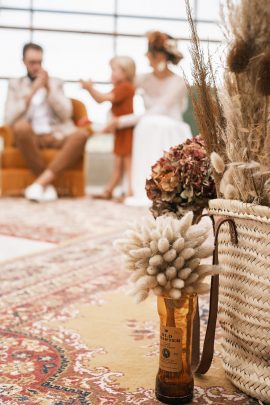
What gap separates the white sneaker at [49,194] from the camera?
557 centimetres

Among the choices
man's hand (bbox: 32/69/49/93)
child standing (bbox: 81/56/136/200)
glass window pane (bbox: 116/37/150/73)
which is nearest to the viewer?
child standing (bbox: 81/56/136/200)

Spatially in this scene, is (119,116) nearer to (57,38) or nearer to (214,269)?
(57,38)

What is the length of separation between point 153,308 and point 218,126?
0.92 metres

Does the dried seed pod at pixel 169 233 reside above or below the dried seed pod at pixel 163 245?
above

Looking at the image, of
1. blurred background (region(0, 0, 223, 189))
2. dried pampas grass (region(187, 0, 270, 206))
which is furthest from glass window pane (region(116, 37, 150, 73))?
dried pampas grass (region(187, 0, 270, 206))

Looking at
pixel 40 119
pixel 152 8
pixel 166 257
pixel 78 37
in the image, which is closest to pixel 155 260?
pixel 166 257

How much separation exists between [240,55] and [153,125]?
14.1 feet

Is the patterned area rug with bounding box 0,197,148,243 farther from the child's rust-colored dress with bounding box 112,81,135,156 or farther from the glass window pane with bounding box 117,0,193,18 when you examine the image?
the glass window pane with bounding box 117,0,193,18

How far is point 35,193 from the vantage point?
545 centimetres

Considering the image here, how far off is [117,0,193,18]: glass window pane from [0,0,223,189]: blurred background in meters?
0.01

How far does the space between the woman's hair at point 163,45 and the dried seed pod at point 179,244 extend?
4.25 meters

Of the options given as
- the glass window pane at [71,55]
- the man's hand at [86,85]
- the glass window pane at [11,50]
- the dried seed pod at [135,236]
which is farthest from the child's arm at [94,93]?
the dried seed pod at [135,236]

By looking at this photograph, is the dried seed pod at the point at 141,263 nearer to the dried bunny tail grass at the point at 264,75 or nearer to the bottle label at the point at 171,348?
the bottle label at the point at 171,348

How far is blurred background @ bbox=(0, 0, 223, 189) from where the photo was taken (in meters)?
7.33
